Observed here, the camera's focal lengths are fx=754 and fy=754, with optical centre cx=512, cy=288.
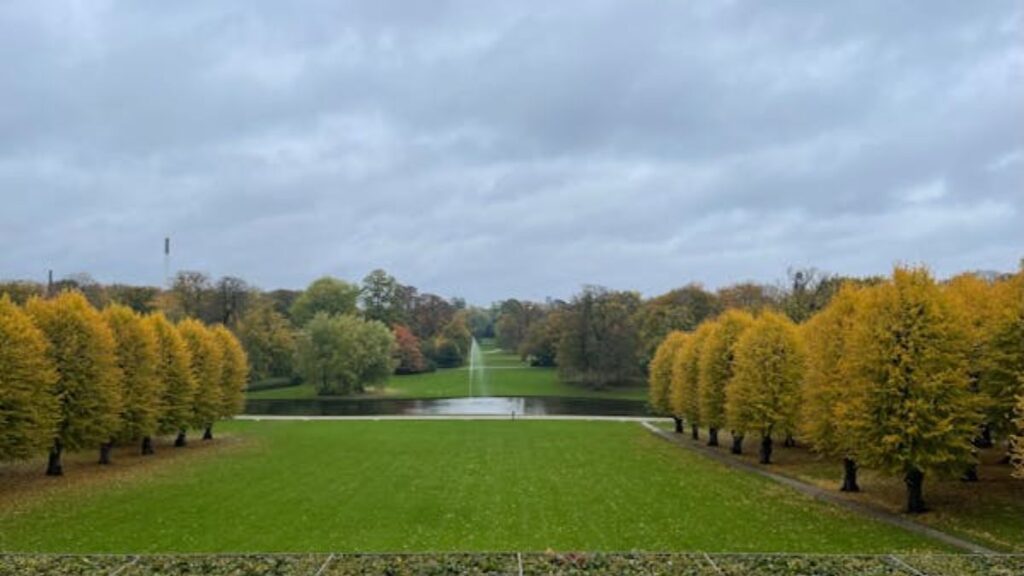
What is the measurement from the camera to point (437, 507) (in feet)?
78.6

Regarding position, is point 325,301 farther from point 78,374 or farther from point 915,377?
point 915,377

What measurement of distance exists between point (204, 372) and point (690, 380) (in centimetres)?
2863

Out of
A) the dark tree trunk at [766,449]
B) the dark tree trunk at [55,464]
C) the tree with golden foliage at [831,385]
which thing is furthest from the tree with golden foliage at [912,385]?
the dark tree trunk at [55,464]

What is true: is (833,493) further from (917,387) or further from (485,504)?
(485,504)

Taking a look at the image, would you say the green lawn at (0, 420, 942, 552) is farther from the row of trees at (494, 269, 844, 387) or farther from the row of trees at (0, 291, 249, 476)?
the row of trees at (494, 269, 844, 387)

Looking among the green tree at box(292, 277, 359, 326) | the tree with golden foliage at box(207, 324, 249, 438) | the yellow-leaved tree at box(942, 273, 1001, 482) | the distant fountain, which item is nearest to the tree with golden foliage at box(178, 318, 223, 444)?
the tree with golden foliage at box(207, 324, 249, 438)

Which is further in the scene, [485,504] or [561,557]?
[485,504]

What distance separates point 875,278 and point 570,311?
38926mm

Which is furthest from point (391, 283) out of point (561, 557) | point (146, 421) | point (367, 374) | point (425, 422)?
point (561, 557)

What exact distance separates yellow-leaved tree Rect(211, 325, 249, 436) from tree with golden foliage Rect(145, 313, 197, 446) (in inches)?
222

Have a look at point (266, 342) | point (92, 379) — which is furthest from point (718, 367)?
point (266, 342)

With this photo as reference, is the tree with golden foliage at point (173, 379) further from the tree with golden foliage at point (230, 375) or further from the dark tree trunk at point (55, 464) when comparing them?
the dark tree trunk at point (55, 464)

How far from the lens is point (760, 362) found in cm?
3488

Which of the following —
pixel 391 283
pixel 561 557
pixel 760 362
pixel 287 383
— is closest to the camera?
pixel 561 557
